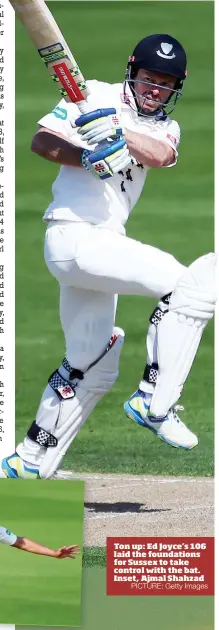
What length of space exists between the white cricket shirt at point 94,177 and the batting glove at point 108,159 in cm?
19

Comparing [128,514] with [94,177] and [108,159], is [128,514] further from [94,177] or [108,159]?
[108,159]

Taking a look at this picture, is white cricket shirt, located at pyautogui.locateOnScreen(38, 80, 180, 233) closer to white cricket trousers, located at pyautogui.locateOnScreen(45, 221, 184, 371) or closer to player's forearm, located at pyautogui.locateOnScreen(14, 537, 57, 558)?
white cricket trousers, located at pyautogui.locateOnScreen(45, 221, 184, 371)

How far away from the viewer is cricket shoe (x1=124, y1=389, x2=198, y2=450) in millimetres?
5324

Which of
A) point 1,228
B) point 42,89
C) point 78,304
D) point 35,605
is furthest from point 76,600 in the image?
point 42,89

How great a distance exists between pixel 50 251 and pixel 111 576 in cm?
124

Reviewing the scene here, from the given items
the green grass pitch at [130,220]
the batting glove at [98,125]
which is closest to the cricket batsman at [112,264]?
the batting glove at [98,125]

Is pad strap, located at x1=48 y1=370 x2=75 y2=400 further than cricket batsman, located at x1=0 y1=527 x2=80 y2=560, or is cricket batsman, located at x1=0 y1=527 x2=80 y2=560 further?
pad strap, located at x1=48 y1=370 x2=75 y2=400

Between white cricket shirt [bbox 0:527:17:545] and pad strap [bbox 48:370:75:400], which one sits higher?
pad strap [bbox 48:370:75:400]

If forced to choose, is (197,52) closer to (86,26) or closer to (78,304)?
(86,26)

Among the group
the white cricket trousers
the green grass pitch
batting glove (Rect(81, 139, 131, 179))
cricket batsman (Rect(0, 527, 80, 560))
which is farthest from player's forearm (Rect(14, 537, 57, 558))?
batting glove (Rect(81, 139, 131, 179))

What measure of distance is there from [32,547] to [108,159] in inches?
57.5

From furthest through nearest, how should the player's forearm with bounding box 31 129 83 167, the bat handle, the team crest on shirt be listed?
1. the team crest on shirt
2. the player's forearm with bounding box 31 129 83 167
3. the bat handle
